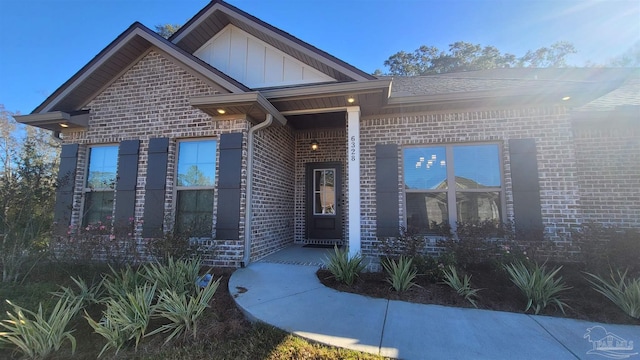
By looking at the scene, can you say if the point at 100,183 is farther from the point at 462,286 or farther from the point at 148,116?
the point at 462,286

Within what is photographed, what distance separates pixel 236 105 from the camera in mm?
5102

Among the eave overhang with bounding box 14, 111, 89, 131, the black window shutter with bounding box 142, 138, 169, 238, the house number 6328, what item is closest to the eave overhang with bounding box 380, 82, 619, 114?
the house number 6328

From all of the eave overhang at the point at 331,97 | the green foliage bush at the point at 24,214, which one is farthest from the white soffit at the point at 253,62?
the green foliage bush at the point at 24,214

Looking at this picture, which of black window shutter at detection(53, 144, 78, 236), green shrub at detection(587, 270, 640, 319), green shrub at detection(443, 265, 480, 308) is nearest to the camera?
green shrub at detection(587, 270, 640, 319)

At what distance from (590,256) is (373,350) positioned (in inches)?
161

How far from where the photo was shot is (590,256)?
434 centimetres

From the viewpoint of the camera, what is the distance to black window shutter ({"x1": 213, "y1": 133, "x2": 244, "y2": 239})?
17.5 ft

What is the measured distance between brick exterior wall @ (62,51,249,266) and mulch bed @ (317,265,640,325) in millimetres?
3013

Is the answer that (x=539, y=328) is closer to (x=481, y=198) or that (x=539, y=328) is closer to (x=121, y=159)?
(x=481, y=198)

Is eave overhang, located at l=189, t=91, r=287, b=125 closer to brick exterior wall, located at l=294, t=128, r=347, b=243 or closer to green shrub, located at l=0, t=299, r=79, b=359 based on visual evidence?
brick exterior wall, located at l=294, t=128, r=347, b=243

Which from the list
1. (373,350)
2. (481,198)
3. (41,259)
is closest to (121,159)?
(41,259)

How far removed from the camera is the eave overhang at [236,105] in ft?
16.1

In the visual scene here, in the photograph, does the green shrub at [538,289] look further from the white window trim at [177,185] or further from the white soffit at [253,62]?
the white window trim at [177,185]

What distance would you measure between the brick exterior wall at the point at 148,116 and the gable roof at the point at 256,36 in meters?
0.98
